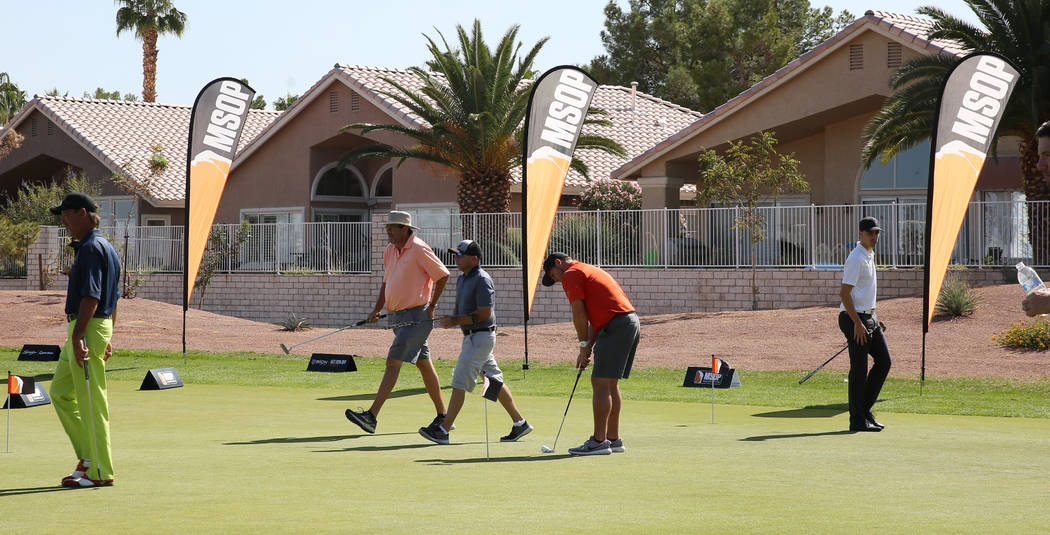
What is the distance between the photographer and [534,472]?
903 cm

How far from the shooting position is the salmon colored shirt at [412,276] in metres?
11.7

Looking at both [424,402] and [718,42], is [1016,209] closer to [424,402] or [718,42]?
[424,402]

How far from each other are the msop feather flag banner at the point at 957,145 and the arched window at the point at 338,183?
31372 millimetres

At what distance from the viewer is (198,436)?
11.3 meters

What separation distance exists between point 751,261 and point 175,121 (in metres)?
32.9

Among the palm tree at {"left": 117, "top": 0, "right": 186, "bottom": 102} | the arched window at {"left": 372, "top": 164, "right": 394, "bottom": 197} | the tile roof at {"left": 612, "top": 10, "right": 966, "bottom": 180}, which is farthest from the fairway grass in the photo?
the palm tree at {"left": 117, "top": 0, "right": 186, "bottom": 102}

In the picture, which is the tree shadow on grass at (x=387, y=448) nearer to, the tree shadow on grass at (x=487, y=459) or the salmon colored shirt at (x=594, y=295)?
the tree shadow on grass at (x=487, y=459)

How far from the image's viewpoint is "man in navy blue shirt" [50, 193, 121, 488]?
8203 mm

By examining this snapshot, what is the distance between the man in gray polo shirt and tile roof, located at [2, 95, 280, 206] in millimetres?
34861

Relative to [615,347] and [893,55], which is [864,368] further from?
[893,55]

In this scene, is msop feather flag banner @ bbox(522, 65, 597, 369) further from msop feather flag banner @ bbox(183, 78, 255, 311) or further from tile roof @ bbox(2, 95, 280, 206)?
tile roof @ bbox(2, 95, 280, 206)

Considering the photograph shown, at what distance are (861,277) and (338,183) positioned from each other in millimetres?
36351

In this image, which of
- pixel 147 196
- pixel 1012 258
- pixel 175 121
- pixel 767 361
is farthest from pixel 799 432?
pixel 175 121

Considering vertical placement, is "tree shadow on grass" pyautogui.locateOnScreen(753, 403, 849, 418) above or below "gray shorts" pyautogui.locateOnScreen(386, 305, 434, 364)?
below
